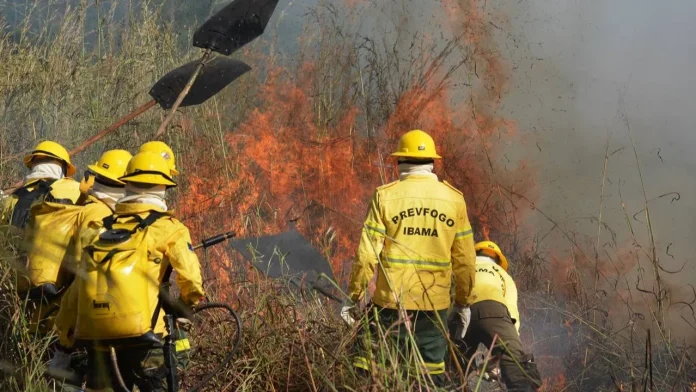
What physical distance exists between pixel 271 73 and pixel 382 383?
23.4 feet

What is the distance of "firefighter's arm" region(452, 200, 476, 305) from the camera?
15.7 feet

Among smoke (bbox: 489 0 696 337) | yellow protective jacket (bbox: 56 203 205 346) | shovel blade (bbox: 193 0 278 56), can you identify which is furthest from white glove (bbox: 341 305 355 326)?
smoke (bbox: 489 0 696 337)

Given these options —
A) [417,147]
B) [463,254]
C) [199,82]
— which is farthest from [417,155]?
[199,82]

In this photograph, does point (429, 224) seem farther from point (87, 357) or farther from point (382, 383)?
point (87, 357)

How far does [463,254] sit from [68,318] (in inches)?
89.0

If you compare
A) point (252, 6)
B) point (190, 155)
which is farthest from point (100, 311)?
point (190, 155)

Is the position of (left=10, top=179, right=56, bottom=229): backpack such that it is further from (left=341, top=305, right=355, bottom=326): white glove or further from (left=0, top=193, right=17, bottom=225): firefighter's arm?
(left=341, top=305, right=355, bottom=326): white glove

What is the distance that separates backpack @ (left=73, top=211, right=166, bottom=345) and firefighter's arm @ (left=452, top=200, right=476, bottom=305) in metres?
1.89

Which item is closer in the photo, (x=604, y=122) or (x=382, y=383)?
(x=382, y=383)

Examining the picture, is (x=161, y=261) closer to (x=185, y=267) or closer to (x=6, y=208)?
(x=185, y=267)

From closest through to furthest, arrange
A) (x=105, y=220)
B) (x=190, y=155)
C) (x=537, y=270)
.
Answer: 1. (x=105, y=220)
2. (x=537, y=270)
3. (x=190, y=155)

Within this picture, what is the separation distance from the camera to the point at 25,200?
5.12m

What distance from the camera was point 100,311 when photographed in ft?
11.8

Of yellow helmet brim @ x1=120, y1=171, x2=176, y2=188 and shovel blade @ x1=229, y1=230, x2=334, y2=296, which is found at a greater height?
yellow helmet brim @ x1=120, y1=171, x2=176, y2=188
